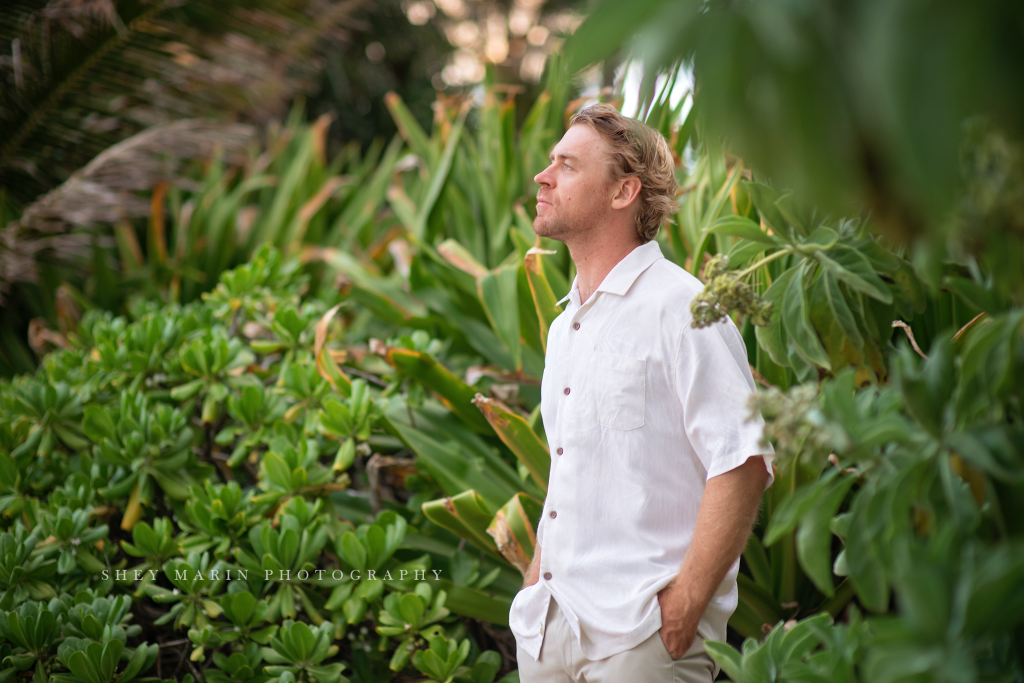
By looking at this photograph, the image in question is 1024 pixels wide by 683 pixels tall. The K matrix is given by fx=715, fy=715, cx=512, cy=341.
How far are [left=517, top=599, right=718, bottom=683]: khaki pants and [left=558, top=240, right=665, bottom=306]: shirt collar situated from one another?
0.65 metres

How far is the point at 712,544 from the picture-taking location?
1271mm

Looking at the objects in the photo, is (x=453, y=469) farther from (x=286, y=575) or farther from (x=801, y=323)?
(x=801, y=323)

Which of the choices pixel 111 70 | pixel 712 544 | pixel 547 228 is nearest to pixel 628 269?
pixel 547 228

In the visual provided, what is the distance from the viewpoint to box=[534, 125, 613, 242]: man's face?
1.56 metres

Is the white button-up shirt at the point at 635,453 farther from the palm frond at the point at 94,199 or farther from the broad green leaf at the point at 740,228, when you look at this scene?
the palm frond at the point at 94,199

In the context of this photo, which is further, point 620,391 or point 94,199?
point 94,199

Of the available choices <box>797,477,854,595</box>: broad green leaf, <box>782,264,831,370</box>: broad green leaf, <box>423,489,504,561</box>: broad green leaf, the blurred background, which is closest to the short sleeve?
<box>782,264,831,370</box>: broad green leaf

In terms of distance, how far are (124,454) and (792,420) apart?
197 centimetres

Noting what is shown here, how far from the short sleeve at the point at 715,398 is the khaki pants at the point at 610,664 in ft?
1.11

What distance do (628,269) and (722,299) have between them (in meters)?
0.43

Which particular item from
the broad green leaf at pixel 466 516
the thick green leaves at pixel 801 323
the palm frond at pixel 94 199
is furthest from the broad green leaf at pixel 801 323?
the palm frond at pixel 94 199

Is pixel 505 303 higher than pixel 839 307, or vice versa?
pixel 839 307

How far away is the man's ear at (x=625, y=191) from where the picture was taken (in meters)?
1.57

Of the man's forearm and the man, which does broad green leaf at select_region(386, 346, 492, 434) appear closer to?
the man
